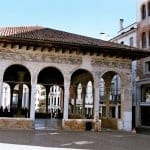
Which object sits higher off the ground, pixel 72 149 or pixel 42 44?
pixel 42 44

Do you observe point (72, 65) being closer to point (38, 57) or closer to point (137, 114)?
point (38, 57)

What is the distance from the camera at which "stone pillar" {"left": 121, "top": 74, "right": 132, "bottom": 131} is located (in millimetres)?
21141

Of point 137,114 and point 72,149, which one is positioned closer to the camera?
point 72,149

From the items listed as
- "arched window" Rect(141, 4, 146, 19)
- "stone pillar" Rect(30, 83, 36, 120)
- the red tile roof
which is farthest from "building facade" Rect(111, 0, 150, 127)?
"stone pillar" Rect(30, 83, 36, 120)

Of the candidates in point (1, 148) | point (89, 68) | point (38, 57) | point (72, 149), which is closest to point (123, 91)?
point (89, 68)

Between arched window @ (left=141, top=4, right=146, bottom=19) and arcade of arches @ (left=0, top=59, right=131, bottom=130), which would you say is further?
arched window @ (left=141, top=4, right=146, bottom=19)

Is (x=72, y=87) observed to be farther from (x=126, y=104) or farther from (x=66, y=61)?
(x=66, y=61)

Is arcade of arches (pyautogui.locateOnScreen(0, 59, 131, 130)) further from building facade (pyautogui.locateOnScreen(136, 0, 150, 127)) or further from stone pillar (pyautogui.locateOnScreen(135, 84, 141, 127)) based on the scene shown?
building facade (pyautogui.locateOnScreen(136, 0, 150, 127))

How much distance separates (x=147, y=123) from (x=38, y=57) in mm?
15067

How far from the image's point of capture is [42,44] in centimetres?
1906

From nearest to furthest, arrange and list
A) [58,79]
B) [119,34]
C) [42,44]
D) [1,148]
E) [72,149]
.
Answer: [1,148]
[72,149]
[42,44]
[58,79]
[119,34]

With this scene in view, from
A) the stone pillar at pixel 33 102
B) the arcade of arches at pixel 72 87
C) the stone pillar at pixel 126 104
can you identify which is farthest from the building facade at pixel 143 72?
the stone pillar at pixel 33 102

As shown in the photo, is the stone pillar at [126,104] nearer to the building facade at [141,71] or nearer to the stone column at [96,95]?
the stone column at [96,95]

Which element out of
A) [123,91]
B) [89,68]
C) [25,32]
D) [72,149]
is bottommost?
[72,149]
